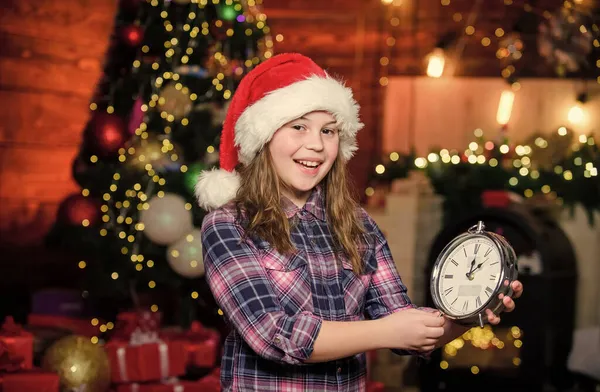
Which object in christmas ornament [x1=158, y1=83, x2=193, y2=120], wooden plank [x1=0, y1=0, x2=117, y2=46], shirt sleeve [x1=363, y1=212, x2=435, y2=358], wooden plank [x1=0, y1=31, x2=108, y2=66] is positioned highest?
wooden plank [x1=0, y1=0, x2=117, y2=46]

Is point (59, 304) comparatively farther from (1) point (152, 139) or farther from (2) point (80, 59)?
(2) point (80, 59)

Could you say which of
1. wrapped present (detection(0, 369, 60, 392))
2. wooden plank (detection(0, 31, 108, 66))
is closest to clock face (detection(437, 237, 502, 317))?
wrapped present (detection(0, 369, 60, 392))

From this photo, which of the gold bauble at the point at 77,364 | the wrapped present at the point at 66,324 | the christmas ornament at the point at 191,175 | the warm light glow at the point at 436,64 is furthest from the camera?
the warm light glow at the point at 436,64

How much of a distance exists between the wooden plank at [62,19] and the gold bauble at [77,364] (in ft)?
9.79

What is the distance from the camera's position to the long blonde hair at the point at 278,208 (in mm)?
2016

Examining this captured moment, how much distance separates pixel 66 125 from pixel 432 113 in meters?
2.81

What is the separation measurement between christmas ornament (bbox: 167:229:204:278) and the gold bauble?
1.99 ft

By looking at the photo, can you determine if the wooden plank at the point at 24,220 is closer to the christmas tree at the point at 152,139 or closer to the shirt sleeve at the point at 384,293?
the christmas tree at the point at 152,139

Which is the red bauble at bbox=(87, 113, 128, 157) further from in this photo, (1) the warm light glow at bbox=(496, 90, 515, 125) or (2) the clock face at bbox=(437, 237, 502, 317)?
(1) the warm light glow at bbox=(496, 90, 515, 125)

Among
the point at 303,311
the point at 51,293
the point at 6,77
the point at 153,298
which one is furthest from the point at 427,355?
the point at 6,77

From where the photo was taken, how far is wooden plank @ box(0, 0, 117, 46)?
6.06 m

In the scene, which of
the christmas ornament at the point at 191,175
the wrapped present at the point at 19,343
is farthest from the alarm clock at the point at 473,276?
the christmas ornament at the point at 191,175

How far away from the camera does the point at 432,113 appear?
22.5 ft

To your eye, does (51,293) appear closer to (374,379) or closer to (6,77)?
(6,77)
